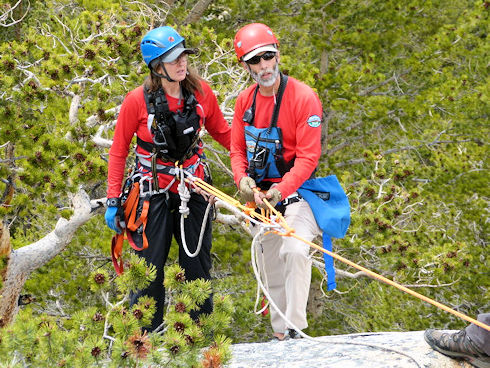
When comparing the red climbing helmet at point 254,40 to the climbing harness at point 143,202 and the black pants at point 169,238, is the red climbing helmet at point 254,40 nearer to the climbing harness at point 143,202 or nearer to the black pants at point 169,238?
the climbing harness at point 143,202

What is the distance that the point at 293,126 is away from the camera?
11.9ft

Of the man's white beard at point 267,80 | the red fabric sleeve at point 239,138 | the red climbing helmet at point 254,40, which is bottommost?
the red fabric sleeve at point 239,138

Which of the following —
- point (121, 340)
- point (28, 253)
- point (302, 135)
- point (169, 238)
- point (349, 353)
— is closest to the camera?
point (121, 340)

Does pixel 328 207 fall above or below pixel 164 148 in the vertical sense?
below

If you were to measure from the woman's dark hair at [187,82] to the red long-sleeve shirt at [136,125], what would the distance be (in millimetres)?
53

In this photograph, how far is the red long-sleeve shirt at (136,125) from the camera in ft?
12.6

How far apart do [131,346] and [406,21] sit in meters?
10.3

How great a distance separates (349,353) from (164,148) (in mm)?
1803

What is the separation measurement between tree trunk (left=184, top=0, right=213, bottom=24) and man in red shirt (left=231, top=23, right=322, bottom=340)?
6732 millimetres

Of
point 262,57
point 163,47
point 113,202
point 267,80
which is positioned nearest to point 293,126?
point 267,80

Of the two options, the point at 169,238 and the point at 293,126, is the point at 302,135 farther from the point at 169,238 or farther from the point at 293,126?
the point at 169,238

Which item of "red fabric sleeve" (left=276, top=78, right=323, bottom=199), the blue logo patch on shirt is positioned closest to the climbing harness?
"red fabric sleeve" (left=276, top=78, right=323, bottom=199)

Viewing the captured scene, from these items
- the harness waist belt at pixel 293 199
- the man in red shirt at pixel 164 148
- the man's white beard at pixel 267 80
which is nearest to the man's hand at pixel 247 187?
the harness waist belt at pixel 293 199

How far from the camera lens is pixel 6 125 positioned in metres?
5.59
